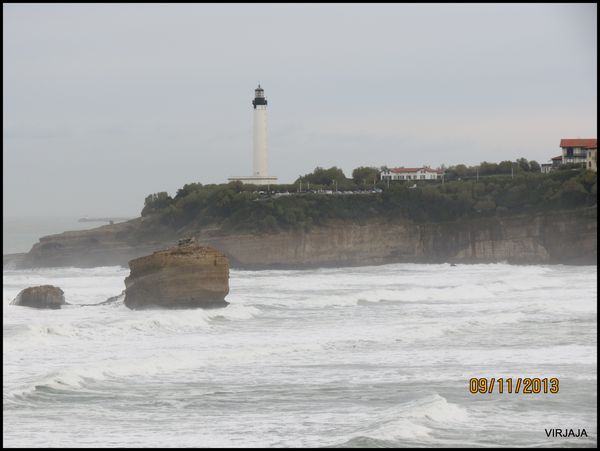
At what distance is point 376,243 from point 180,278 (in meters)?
34.1

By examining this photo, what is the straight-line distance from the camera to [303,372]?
2572 cm

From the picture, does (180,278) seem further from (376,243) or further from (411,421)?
(376,243)

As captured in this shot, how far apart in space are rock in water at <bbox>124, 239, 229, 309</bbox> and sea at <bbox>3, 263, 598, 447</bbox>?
0.43 m

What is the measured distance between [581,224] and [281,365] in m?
43.9

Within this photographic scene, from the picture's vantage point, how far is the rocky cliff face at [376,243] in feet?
219

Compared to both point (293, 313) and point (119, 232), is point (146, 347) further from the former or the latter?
point (119, 232)

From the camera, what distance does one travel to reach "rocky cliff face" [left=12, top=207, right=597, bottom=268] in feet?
219

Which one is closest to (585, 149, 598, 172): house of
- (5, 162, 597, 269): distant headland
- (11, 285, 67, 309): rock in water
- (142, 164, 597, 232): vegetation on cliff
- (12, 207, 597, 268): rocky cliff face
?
(142, 164, 597, 232): vegetation on cliff

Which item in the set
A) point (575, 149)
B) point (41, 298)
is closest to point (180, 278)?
point (41, 298)

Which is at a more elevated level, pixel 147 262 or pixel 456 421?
pixel 147 262

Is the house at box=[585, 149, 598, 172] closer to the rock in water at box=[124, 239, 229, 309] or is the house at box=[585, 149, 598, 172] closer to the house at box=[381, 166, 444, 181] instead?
the house at box=[381, 166, 444, 181]

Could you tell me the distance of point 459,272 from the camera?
2411 inches

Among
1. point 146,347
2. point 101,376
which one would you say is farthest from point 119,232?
point 101,376
